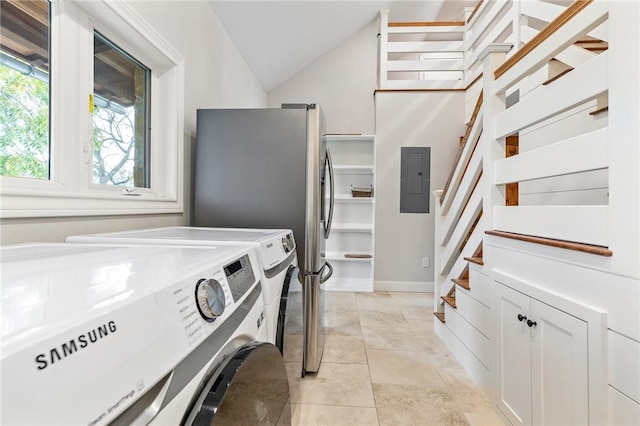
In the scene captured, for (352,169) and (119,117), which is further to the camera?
(352,169)

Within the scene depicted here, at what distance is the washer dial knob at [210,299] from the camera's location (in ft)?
1.69

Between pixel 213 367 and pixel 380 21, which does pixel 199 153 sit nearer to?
pixel 213 367

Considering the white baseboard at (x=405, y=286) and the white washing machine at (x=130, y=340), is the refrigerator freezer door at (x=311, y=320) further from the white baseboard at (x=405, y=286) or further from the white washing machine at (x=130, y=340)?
the white baseboard at (x=405, y=286)

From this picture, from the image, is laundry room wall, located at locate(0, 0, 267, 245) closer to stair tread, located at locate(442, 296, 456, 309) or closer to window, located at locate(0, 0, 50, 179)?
window, located at locate(0, 0, 50, 179)

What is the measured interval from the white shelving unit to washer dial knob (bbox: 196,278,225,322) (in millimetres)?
3284

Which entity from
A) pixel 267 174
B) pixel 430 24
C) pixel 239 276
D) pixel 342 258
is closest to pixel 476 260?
pixel 267 174

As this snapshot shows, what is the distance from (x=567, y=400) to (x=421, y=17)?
4552mm

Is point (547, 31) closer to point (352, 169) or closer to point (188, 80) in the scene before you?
point (188, 80)

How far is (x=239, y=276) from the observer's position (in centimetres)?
72

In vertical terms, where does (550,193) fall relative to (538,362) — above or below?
above

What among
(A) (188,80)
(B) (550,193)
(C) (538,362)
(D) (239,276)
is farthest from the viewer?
(B) (550,193)

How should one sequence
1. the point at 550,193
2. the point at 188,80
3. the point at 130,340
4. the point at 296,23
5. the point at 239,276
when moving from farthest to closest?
1. the point at 296,23
2. the point at 550,193
3. the point at 188,80
4. the point at 239,276
5. the point at 130,340

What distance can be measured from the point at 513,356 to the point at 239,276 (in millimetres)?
1312

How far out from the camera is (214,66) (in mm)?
2275
